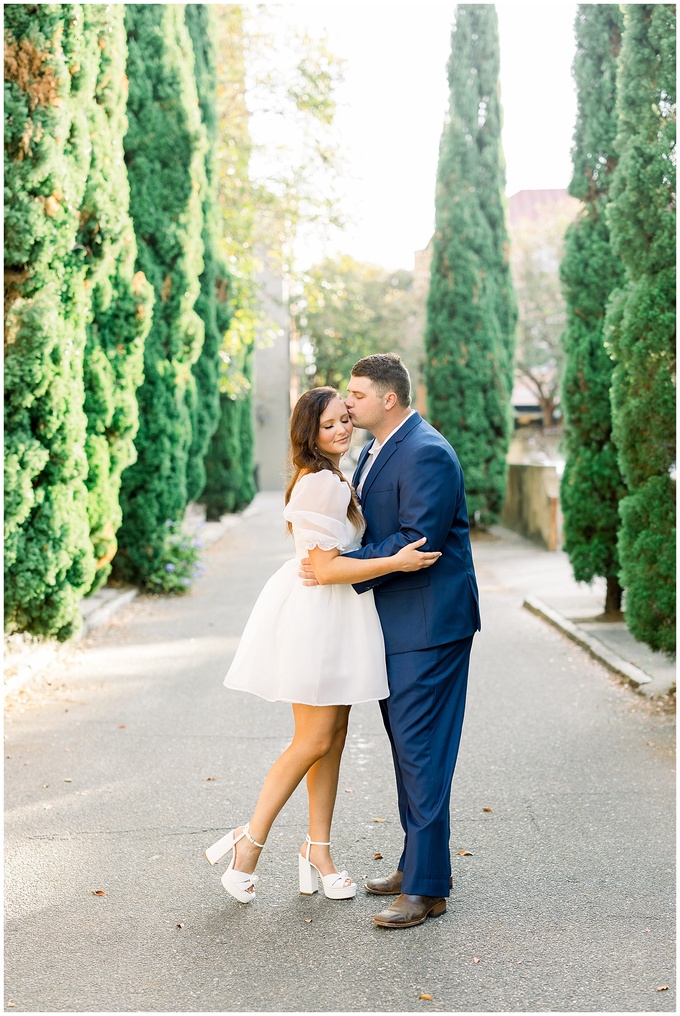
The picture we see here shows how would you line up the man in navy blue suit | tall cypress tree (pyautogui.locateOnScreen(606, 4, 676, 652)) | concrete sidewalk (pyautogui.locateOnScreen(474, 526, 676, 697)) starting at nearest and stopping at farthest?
the man in navy blue suit → tall cypress tree (pyautogui.locateOnScreen(606, 4, 676, 652)) → concrete sidewalk (pyautogui.locateOnScreen(474, 526, 676, 697))

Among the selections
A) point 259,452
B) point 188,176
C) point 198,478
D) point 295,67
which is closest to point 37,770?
point 188,176

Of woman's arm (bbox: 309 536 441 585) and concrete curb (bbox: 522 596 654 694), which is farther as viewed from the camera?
concrete curb (bbox: 522 596 654 694)

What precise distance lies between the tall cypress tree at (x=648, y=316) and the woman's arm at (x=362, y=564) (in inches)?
Answer: 147

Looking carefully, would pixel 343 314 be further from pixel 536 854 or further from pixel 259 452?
pixel 536 854

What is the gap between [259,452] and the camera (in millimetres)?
41906

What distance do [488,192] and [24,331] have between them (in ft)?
47.4

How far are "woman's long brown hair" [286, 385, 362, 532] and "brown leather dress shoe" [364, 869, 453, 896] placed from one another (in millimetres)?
1427

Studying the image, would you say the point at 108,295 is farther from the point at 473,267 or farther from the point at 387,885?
the point at 473,267

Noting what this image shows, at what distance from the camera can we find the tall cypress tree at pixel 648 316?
7.29 m

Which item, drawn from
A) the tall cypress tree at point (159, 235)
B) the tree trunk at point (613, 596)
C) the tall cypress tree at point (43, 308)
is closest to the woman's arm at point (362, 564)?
the tall cypress tree at point (43, 308)

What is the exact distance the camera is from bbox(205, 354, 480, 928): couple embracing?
404 cm

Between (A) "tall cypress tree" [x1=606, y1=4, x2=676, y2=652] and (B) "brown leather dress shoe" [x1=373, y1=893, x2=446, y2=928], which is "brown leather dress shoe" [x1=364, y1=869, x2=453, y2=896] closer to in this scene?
(B) "brown leather dress shoe" [x1=373, y1=893, x2=446, y2=928]

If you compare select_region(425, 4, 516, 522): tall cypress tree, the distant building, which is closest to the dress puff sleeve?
select_region(425, 4, 516, 522): tall cypress tree

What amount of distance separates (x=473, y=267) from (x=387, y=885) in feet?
56.5
